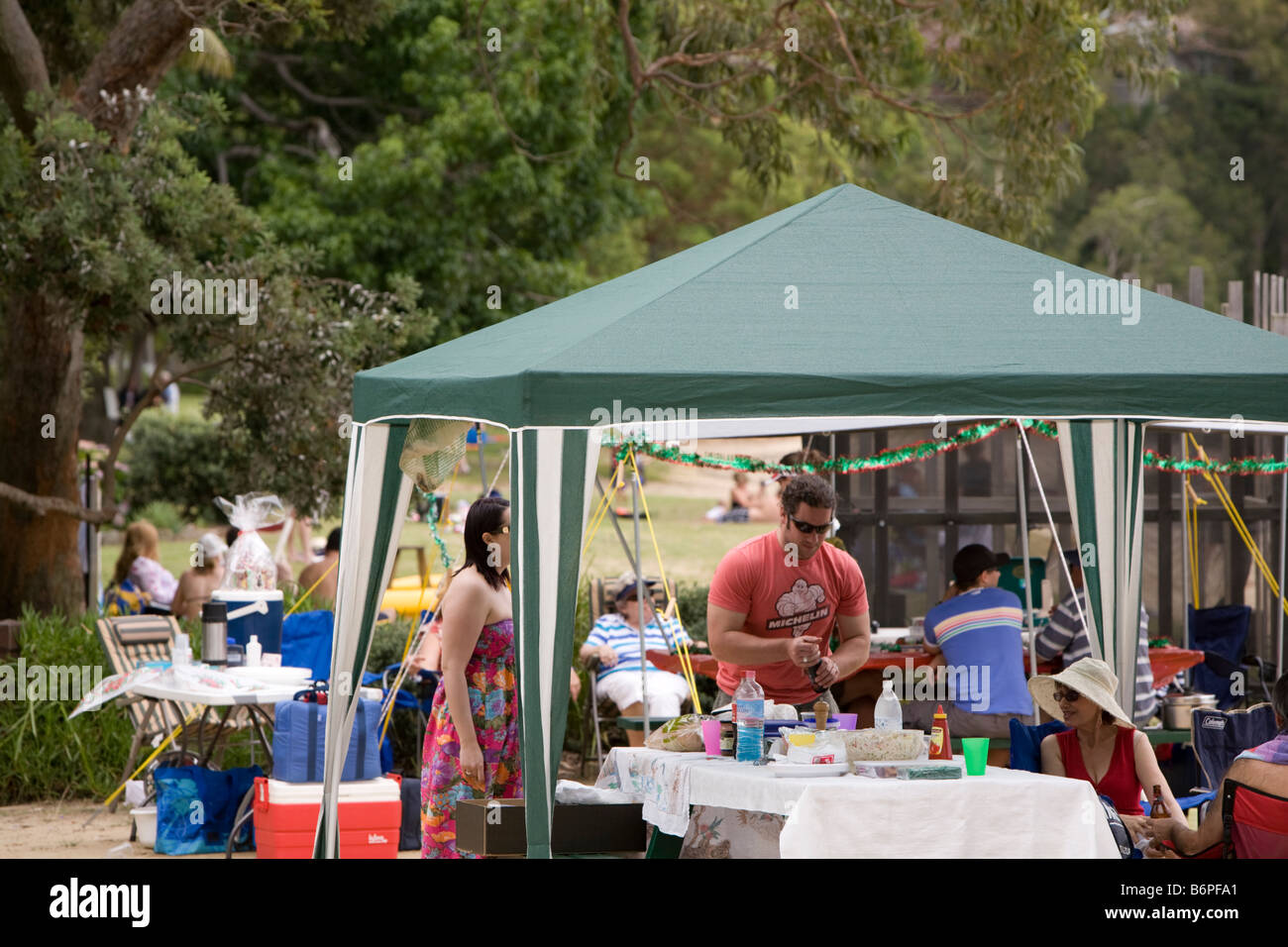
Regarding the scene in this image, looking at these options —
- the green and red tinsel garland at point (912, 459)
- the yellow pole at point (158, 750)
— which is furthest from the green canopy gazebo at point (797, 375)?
the green and red tinsel garland at point (912, 459)

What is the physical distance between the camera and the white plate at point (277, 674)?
27.1 feet

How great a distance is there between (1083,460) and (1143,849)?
169 centimetres

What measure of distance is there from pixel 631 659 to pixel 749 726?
A: 4792 mm

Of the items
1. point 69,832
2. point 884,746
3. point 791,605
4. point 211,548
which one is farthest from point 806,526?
point 211,548

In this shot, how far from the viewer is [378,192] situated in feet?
65.3

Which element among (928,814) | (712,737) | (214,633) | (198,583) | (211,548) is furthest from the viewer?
(211,548)

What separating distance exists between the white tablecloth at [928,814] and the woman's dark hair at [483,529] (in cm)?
125

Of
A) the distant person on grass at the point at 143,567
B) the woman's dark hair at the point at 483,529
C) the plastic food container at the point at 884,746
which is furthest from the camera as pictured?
the distant person on grass at the point at 143,567

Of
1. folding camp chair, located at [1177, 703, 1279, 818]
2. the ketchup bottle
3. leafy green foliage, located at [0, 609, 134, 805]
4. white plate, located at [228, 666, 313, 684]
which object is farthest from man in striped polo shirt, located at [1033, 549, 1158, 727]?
leafy green foliage, located at [0, 609, 134, 805]

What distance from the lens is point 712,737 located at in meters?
5.70

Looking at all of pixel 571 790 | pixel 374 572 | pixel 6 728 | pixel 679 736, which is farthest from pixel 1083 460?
pixel 6 728

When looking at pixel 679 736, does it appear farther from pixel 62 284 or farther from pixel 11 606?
pixel 11 606

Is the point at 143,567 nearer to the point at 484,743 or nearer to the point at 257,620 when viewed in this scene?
the point at 257,620

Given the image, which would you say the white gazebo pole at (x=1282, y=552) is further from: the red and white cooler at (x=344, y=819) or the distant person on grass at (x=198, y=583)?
the distant person on grass at (x=198, y=583)
